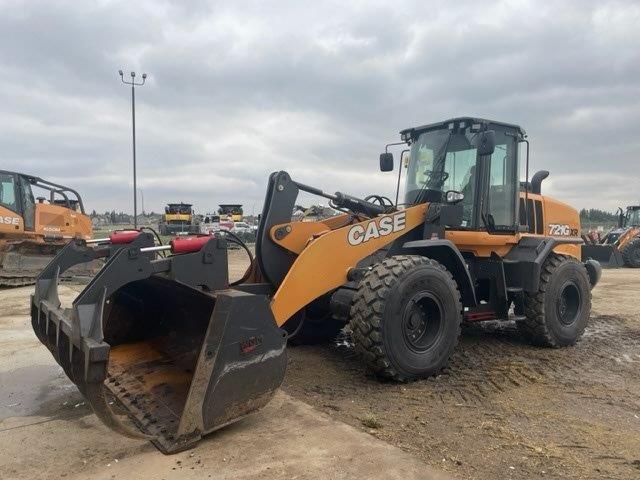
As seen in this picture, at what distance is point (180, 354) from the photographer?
14.4 ft

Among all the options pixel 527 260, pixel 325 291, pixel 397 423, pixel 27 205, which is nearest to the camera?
pixel 397 423

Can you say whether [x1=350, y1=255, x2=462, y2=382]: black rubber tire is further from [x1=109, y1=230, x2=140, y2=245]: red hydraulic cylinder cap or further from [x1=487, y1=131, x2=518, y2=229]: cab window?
[x1=109, y1=230, x2=140, y2=245]: red hydraulic cylinder cap

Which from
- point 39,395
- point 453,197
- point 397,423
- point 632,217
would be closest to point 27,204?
point 39,395

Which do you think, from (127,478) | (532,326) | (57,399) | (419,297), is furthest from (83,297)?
(532,326)

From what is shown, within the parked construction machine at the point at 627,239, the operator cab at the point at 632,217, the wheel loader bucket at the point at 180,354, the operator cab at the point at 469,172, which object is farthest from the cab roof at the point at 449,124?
the operator cab at the point at 632,217

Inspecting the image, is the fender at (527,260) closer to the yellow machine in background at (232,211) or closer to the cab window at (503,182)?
the cab window at (503,182)

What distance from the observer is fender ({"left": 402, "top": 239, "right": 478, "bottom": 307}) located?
5.00 m

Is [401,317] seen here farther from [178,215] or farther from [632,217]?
[178,215]

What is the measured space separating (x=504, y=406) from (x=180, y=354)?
273cm

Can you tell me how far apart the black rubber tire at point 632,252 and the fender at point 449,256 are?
17.6 metres

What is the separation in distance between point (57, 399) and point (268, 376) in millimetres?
2083

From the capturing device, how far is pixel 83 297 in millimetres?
3002

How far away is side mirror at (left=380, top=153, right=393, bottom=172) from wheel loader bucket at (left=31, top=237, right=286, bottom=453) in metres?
3.29

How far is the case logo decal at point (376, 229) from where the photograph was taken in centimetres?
474
